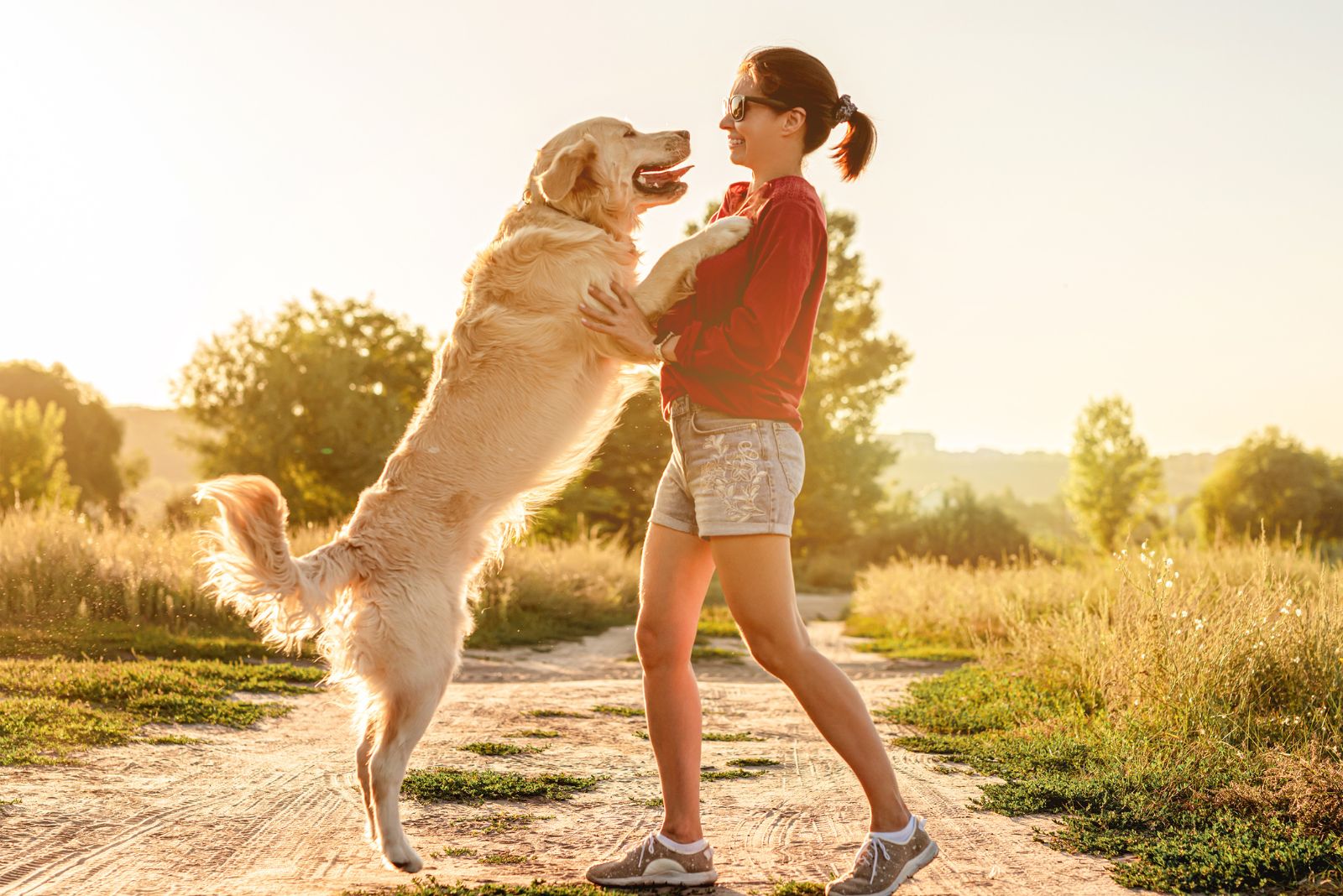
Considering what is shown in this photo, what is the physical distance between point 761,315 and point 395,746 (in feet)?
6.27

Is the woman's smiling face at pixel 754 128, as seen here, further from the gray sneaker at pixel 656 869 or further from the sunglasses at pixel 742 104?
the gray sneaker at pixel 656 869

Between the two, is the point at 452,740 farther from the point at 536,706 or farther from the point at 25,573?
the point at 25,573

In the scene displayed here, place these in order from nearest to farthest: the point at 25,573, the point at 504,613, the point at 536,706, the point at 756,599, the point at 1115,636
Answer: the point at 756,599
the point at 1115,636
the point at 536,706
the point at 25,573
the point at 504,613

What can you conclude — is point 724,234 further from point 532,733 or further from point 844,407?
point 844,407

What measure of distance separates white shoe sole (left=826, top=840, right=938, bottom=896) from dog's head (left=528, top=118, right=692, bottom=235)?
257cm

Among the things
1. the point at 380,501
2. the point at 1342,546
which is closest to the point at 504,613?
the point at 380,501

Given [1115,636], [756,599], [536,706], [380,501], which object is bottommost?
[536,706]

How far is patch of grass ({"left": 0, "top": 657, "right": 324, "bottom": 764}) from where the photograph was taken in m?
5.44

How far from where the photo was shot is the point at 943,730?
6820mm

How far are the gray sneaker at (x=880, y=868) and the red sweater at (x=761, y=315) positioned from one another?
1348 millimetres

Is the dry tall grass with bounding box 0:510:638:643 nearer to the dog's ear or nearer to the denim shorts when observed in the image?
the dog's ear

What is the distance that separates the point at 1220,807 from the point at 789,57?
3576mm

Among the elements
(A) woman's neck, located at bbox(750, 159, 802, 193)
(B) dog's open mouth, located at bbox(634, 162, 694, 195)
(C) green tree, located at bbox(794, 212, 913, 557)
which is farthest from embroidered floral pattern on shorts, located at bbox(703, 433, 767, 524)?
(C) green tree, located at bbox(794, 212, 913, 557)

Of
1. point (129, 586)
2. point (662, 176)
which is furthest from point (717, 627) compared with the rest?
point (662, 176)
